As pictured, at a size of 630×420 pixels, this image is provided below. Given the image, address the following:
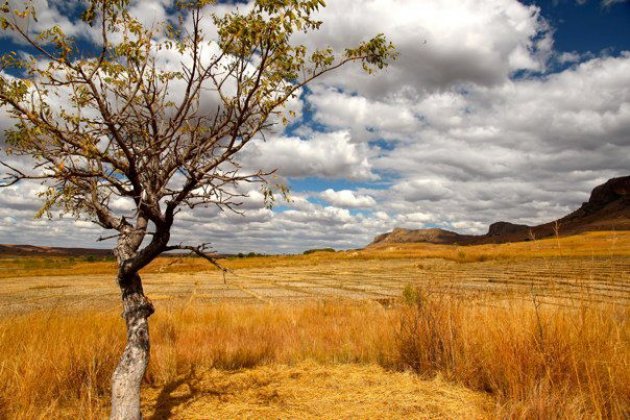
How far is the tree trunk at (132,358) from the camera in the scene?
3.80 meters

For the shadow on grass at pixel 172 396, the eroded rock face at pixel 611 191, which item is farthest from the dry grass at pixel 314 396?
the eroded rock face at pixel 611 191

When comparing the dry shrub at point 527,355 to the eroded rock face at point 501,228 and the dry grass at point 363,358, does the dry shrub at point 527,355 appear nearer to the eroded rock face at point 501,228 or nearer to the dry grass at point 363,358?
the dry grass at point 363,358

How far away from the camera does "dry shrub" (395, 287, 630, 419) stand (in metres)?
4.14

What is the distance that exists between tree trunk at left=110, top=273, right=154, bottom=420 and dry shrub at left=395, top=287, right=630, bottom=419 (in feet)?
10.9

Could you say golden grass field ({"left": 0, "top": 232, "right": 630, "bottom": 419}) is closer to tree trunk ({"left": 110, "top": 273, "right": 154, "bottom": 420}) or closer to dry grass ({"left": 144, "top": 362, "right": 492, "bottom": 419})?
dry grass ({"left": 144, "top": 362, "right": 492, "bottom": 419})

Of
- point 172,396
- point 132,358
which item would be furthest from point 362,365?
point 132,358

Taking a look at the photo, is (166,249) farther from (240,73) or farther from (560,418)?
(560,418)

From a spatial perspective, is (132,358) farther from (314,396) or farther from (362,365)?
(362,365)

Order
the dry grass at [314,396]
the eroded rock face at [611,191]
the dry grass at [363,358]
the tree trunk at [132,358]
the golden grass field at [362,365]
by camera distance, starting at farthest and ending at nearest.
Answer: the eroded rock face at [611,191]
the dry grass at [314,396]
the golden grass field at [362,365]
the dry grass at [363,358]
the tree trunk at [132,358]

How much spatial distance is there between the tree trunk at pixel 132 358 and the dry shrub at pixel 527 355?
3315mm

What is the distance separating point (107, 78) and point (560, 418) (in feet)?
16.0

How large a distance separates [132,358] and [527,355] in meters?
4.18

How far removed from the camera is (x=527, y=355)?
4.94 metres

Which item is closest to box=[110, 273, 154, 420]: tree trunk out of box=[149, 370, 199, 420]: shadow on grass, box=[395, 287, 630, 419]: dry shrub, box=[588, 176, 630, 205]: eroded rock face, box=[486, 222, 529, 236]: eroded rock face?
box=[149, 370, 199, 420]: shadow on grass
